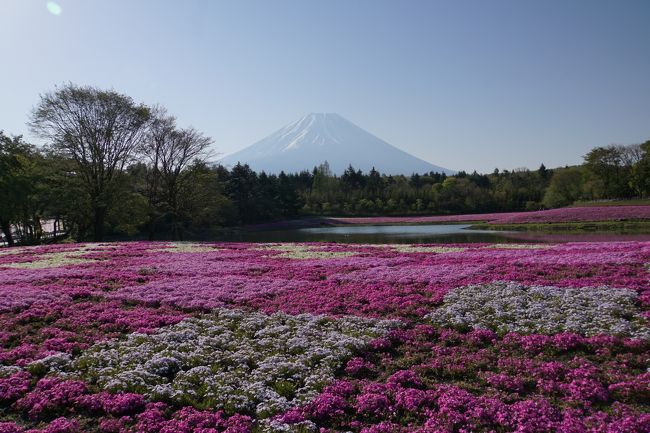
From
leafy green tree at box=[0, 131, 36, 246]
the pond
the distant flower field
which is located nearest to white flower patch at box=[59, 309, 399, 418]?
the distant flower field

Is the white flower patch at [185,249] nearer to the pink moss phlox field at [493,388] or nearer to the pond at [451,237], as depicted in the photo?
the pond at [451,237]

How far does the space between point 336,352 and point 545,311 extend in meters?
6.24

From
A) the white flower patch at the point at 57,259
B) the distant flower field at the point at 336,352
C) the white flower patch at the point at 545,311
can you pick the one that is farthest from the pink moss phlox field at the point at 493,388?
the white flower patch at the point at 57,259

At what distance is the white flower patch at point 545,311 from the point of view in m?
10.8

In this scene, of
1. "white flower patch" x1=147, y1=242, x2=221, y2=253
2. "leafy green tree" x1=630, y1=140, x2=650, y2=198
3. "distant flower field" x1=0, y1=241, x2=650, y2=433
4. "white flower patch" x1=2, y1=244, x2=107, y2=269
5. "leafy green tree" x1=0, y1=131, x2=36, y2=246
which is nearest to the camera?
"distant flower field" x1=0, y1=241, x2=650, y2=433

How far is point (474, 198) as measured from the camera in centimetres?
11275

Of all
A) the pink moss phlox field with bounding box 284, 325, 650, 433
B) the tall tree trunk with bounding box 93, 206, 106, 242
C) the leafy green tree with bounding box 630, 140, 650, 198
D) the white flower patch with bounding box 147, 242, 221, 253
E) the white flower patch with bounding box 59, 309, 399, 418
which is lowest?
the pink moss phlox field with bounding box 284, 325, 650, 433

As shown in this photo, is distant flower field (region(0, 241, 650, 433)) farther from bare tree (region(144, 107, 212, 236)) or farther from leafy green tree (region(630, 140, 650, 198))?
leafy green tree (region(630, 140, 650, 198))

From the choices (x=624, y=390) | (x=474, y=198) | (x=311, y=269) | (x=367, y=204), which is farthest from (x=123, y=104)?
(x=474, y=198)

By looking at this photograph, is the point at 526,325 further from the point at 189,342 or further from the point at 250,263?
the point at 250,263

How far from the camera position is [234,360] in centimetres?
980

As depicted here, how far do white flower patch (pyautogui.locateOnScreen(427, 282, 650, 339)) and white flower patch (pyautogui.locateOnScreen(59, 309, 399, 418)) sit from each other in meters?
2.36

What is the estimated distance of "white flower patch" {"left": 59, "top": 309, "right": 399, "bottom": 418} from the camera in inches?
324

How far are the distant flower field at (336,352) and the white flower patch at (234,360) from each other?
0.04 meters
